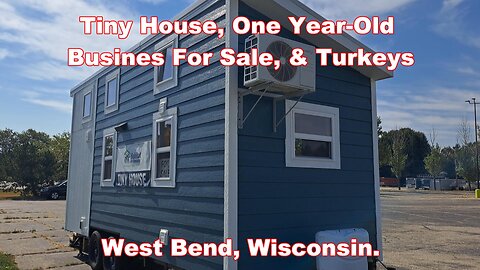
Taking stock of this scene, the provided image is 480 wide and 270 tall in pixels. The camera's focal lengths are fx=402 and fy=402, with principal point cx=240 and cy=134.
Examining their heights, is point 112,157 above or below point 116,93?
below

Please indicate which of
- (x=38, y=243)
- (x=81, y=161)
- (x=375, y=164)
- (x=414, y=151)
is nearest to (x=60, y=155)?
(x=38, y=243)

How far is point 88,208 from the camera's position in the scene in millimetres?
8641

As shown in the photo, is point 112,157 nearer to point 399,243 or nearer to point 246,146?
point 246,146

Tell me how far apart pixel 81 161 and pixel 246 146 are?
20.1 feet

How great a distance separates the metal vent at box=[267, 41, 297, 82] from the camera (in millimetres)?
4391

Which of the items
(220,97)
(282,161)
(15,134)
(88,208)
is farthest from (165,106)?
(15,134)

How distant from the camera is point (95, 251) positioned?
7.83 m

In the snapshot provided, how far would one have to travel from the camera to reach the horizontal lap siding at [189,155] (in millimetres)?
4703

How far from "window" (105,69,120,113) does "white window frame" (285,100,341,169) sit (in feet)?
13.3

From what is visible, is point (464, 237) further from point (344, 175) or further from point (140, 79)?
point (140, 79)

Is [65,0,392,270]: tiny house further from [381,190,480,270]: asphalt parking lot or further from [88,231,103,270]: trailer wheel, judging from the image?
[381,190,480,270]: asphalt parking lot

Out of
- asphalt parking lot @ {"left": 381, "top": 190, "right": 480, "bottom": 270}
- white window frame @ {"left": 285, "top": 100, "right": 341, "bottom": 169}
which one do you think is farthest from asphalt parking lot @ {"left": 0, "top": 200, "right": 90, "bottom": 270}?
asphalt parking lot @ {"left": 381, "top": 190, "right": 480, "bottom": 270}

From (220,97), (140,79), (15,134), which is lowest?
(220,97)

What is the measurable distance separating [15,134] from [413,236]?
2242 inches
